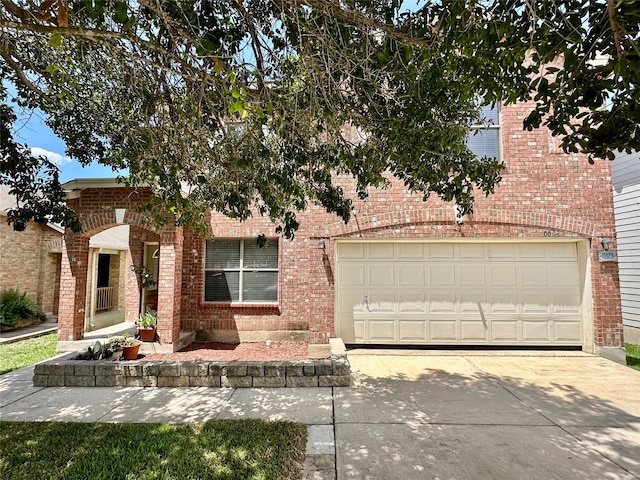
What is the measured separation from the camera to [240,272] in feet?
28.5

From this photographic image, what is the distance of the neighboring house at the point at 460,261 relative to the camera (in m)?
7.34

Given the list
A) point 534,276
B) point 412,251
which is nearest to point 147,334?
point 412,251

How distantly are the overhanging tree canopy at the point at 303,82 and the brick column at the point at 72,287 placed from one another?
6.95 ft

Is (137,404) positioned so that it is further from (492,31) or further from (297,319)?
(492,31)

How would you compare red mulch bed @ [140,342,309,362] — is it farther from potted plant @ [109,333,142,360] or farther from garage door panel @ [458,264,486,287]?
garage door panel @ [458,264,486,287]

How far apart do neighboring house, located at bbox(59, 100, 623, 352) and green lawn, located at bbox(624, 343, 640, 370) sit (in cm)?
43

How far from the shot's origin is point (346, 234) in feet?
25.2

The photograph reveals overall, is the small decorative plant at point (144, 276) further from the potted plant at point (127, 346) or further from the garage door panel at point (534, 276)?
the garage door panel at point (534, 276)

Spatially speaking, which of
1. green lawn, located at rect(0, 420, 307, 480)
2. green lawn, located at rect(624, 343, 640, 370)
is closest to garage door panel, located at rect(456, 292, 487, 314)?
green lawn, located at rect(624, 343, 640, 370)

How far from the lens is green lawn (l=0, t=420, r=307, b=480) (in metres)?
3.24

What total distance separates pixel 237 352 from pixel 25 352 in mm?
5088

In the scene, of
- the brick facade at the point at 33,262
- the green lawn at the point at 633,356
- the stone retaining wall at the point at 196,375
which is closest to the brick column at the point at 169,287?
the stone retaining wall at the point at 196,375

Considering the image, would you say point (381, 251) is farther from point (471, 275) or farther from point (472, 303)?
point (472, 303)

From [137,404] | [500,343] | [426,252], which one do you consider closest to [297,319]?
[426,252]
